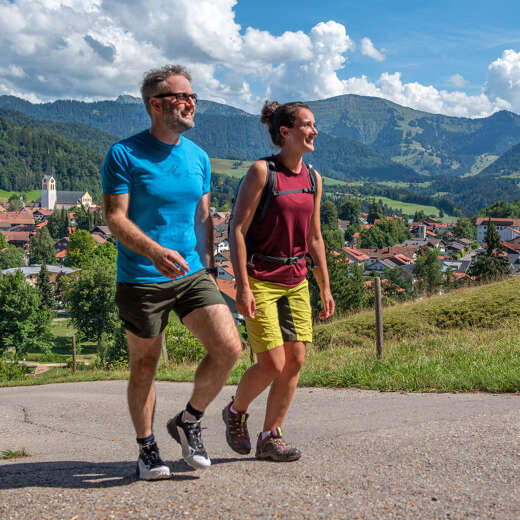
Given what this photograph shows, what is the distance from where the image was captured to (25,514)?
2.78 m

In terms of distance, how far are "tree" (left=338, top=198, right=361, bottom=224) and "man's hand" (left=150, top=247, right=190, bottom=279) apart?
175 meters

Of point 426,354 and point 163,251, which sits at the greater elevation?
point 163,251

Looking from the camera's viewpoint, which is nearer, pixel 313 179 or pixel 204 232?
pixel 204 232

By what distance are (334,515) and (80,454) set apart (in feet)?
7.57

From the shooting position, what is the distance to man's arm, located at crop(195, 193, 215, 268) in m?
3.44

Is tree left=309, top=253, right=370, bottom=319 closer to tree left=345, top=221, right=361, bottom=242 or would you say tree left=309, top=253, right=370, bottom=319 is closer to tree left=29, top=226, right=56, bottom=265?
tree left=29, top=226, right=56, bottom=265

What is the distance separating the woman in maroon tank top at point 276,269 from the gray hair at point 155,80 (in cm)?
68

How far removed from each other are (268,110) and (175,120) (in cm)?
80

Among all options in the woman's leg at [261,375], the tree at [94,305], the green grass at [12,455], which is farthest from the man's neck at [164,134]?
the tree at [94,305]

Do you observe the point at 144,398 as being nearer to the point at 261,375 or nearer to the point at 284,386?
the point at 261,375

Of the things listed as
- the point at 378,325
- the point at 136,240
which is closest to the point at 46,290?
the point at 378,325

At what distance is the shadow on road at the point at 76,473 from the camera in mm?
3256

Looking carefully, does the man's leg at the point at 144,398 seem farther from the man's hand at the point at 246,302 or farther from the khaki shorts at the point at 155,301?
the man's hand at the point at 246,302

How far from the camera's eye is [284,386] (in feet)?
12.5
